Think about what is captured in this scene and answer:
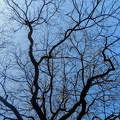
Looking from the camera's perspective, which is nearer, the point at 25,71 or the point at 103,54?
the point at 103,54

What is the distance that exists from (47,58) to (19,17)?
1876 millimetres

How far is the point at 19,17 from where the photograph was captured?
10242 millimetres

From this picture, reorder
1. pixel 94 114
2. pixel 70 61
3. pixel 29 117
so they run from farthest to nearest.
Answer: pixel 70 61, pixel 94 114, pixel 29 117

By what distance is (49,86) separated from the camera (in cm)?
1014

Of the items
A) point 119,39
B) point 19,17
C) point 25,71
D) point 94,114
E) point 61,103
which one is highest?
point 19,17

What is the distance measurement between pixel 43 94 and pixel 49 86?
0.42 meters

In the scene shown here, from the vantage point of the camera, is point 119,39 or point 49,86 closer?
point 119,39

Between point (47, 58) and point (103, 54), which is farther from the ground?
point (47, 58)

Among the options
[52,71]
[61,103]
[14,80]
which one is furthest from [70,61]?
[14,80]

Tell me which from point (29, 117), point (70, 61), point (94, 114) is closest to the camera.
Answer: point (29, 117)

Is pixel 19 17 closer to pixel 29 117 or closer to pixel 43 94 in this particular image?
pixel 43 94

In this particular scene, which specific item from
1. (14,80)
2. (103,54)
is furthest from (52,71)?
(103,54)

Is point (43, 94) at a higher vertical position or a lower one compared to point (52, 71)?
lower

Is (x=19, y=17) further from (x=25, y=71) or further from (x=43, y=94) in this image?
(x=43, y=94)
